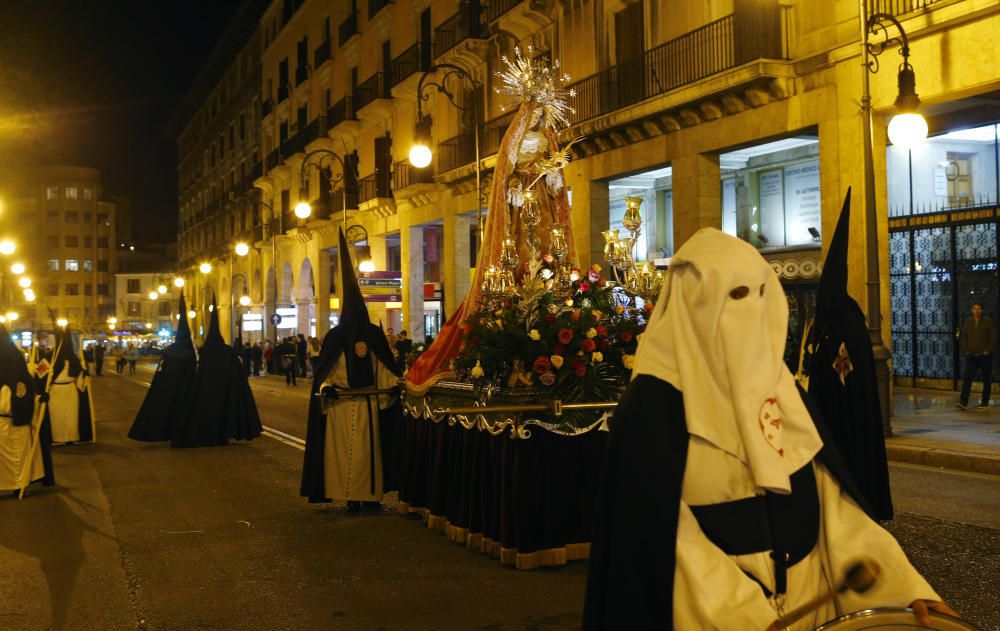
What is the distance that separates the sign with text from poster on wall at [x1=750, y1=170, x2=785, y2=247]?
10998mm

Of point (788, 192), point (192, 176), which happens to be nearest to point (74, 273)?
point (192, 176)

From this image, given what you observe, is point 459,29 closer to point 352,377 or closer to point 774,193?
point 774,193

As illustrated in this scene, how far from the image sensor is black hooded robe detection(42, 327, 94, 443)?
16.6 metres

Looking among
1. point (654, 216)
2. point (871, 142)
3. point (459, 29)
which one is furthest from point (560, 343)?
point (459, 29)

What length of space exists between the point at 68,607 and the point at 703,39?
17055 millimetres

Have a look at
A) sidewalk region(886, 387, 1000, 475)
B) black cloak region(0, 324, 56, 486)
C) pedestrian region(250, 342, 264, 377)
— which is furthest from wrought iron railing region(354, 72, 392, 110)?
black cloak region(0, 324, 56, 486)

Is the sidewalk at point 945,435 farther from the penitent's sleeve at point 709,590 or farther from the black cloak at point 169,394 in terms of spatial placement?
the black cloak at point 169,394

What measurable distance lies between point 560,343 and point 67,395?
12486 mm

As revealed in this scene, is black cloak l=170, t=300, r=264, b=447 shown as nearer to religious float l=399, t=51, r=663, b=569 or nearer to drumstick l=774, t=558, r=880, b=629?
religious float l=399, t=51, r=663, b=569

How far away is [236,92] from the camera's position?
61.6 metres

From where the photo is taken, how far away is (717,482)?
281 centimetres

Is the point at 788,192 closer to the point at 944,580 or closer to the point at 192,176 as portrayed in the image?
the point at 944,580

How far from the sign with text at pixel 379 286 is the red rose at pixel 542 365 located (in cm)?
2134

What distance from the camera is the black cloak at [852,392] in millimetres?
7008
